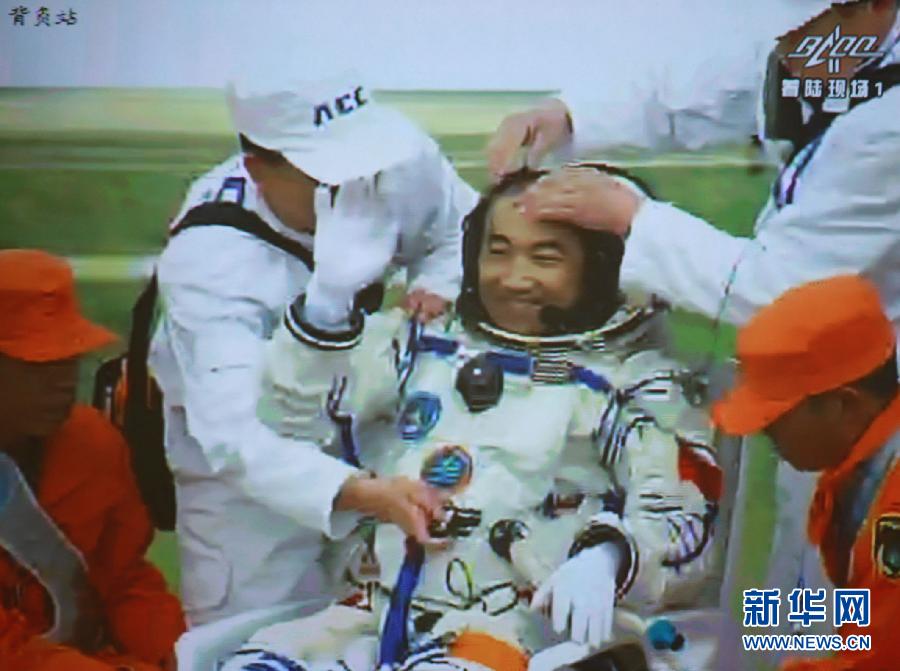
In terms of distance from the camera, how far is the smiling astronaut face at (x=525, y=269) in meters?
1.94

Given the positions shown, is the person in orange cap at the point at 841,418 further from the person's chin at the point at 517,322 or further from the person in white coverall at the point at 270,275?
the person in white coverall at the point at 270,275

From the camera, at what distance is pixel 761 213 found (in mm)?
1933

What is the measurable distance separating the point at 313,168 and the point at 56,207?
353 mm

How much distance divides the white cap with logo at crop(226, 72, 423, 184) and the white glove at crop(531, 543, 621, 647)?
57 cm

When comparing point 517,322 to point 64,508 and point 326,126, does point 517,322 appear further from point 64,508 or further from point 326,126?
point 64,508

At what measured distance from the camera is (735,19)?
194cm

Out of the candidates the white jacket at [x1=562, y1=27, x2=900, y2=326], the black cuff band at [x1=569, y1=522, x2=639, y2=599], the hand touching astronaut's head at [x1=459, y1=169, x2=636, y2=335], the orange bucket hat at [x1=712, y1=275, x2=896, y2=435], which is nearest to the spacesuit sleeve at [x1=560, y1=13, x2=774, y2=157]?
the white jacket at [x1=562, y1=27, x2=900, y2=326]

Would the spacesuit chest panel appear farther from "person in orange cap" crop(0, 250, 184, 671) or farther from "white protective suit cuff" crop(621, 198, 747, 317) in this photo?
"person in orange cap" crop(0, 250, 184, 671)

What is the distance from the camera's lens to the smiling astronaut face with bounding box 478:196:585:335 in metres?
1.94

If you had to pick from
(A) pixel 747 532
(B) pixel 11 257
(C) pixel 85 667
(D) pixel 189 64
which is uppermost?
(D) pixel 189 64

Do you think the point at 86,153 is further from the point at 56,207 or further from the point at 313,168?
the point at 313,168

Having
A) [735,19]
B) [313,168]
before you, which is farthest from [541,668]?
[735,19]

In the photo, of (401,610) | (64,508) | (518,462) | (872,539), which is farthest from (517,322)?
(64,508)

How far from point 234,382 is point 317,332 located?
0.41ft
